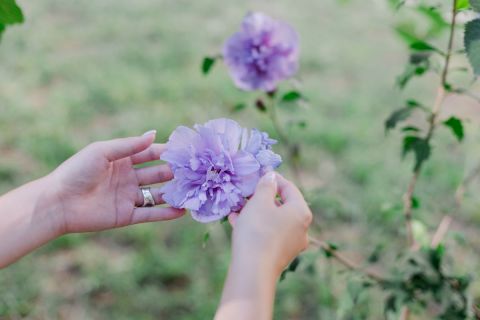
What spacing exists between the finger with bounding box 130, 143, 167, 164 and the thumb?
0.40 m

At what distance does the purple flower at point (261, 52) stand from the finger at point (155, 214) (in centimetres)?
65

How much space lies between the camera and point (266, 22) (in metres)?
1.91

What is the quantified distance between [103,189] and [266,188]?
1.80ft

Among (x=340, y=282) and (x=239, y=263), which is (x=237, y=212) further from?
(x=340, y=282)

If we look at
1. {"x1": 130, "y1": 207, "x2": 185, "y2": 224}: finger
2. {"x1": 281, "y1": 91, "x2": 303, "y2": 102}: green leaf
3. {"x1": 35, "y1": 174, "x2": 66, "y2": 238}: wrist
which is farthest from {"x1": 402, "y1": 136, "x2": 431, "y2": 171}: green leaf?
{"x1": 35, "y1": 174, "x2": 66, "y2": 238}: wrist

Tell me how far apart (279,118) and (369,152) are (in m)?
0.58

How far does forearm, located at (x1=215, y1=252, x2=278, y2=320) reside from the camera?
1.04m

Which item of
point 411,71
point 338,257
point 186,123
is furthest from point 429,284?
point 186,123

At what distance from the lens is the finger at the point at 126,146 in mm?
1375

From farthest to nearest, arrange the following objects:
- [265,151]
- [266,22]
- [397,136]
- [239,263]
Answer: [397,136] < [266,22] < [265,151] < [239,263]

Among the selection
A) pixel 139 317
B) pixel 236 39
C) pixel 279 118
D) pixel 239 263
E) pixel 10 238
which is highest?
pixel 236 39

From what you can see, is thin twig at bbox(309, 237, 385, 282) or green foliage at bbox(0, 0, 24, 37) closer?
green foliage at bbox(0, 0, 24, 37)

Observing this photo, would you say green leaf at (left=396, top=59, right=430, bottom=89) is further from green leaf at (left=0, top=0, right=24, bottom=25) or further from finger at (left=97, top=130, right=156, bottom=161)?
green leaf at (left=0, top=0, right=24, bottom=25)

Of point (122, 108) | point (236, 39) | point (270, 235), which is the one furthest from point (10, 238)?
point (122, 108)
